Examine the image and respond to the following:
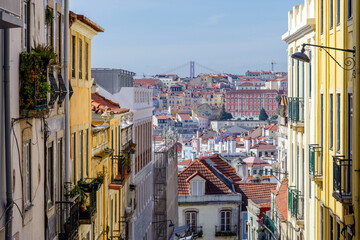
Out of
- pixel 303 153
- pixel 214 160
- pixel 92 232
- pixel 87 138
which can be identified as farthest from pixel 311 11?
pixel 214 160

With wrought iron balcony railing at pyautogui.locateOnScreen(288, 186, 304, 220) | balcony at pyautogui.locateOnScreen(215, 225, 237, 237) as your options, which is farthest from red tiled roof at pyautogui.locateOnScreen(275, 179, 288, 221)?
balcony at pyautogui.locateOnScreen(215, 225, 237, 237)

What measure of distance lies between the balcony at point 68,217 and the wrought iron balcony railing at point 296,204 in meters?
9.72

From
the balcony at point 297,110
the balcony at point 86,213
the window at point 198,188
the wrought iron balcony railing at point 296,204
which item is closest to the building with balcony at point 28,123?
the balcony at point 86,213

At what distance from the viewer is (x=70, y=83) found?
54.2 ft

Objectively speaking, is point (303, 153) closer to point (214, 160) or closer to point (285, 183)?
point (285, 183)

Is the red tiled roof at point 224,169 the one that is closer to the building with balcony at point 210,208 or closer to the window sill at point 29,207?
the building with balcony at point 210,208

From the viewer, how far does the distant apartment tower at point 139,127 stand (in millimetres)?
31688

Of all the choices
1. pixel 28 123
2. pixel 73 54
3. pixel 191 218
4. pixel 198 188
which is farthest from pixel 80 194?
pixel 198 188

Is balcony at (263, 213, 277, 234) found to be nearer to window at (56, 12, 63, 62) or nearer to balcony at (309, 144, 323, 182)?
balcony at (309, 144, 323, 182)

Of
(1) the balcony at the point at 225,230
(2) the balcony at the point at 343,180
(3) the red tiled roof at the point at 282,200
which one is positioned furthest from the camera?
(1) the balcony at the point at 225,230

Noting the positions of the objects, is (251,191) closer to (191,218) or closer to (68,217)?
(191,218)

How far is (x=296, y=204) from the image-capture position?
928 inches

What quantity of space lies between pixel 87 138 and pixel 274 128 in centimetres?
16459

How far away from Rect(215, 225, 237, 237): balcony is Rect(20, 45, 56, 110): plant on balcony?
3526 centimetres
